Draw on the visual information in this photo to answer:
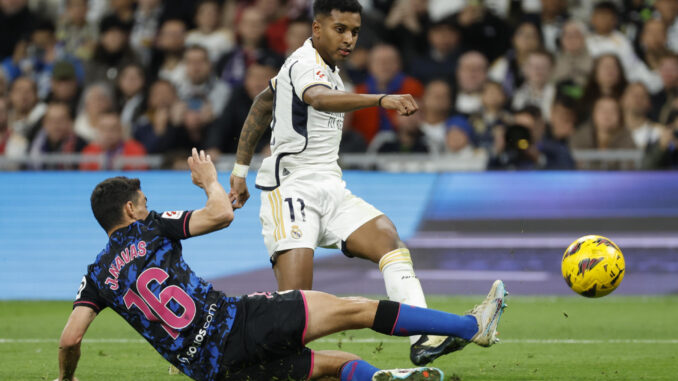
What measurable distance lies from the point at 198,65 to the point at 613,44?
5.46 m

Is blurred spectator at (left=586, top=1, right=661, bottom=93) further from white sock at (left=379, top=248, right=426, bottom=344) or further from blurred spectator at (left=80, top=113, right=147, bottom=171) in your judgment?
white sock at (left=379, top=248, right=426, bottom=344)

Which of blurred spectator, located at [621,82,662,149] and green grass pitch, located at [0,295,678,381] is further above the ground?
blurred spectator, located at [621,82,662,149]

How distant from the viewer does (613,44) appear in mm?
13227

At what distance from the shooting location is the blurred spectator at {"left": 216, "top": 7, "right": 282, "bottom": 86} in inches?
555

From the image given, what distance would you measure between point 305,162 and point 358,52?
7.34 metres

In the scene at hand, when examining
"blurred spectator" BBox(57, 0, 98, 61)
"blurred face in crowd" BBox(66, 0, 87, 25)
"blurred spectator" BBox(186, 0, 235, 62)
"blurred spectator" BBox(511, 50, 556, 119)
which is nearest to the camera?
"blurred spectator" BBox(511, 50, 556, 119)

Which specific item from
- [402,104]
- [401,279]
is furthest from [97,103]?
[402,104]

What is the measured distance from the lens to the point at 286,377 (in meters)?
5.40

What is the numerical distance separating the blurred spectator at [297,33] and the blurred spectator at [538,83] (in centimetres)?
289

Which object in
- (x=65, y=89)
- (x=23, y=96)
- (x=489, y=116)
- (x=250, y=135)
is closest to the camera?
(x=250, y=135)

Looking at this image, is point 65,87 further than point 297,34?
Yes

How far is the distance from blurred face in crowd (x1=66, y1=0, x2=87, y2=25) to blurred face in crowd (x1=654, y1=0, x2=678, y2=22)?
8682mm

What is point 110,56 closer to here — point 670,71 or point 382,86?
point 382,86

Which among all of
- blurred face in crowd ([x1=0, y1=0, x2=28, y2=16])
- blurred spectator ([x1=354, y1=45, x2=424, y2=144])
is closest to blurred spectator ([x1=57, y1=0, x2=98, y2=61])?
blurred face in crowd ([x1=0, y1=0, x2=28, y2=16])
